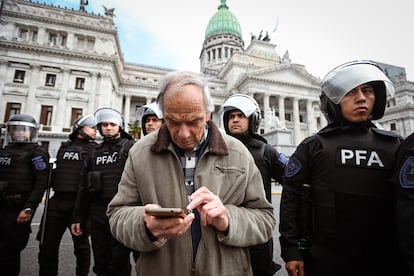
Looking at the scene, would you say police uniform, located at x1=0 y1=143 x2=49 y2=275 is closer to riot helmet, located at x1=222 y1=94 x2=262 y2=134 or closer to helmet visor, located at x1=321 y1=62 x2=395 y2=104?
riot helmet, located at x1=222 y1=94 x2=262 y2=134

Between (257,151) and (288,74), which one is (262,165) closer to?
(257,151)

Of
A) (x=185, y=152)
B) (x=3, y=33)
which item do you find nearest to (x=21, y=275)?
(x=185, y=152)

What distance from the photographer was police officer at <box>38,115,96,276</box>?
301 cm

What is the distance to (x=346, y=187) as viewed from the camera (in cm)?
164

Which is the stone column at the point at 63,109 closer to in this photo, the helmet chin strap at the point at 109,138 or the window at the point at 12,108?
the window at the point at 12,108

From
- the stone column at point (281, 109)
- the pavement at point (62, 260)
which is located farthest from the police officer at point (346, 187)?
the stone column at point (281, 109)

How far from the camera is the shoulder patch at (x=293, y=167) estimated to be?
1912mm

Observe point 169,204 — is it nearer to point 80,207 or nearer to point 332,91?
point 332,91

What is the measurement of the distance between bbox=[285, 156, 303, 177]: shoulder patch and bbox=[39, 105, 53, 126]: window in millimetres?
29258

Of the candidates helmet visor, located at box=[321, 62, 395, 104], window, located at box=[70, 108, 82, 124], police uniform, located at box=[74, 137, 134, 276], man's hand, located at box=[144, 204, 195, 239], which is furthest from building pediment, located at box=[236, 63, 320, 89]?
man's hand, located at box=[144, 204, 195, 239]

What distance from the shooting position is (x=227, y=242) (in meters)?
1.26

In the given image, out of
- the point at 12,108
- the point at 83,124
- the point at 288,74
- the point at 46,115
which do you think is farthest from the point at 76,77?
the point at 288,74

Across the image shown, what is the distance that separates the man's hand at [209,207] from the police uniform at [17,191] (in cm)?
319

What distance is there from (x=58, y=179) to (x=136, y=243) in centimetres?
311
